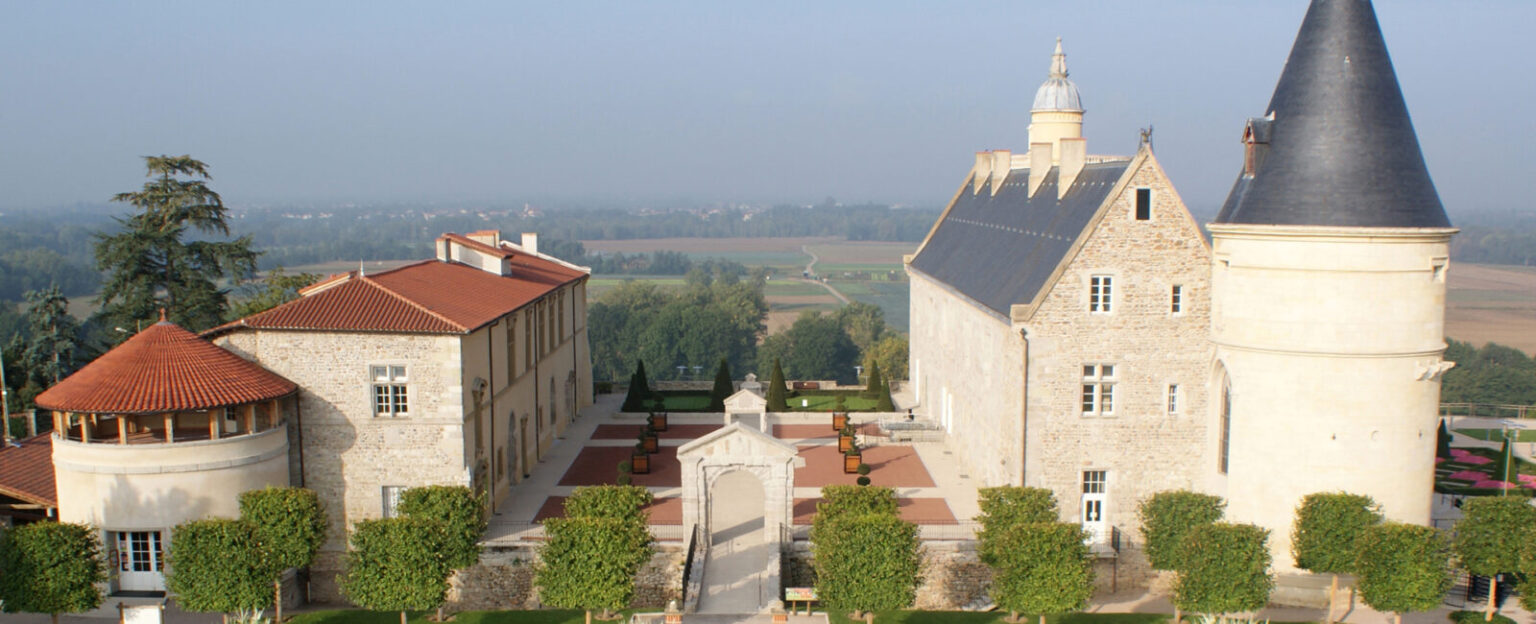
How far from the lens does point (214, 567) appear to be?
2681 centimetres

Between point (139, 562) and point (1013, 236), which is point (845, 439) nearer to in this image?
point (1013, 236)

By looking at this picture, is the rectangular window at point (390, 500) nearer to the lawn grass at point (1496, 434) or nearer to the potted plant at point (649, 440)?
the potted plant at point (649, 440)

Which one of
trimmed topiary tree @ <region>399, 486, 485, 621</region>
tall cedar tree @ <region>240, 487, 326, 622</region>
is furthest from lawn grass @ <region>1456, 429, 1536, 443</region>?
tall cedar tree @ <region>240, 487, 326, 622</region>

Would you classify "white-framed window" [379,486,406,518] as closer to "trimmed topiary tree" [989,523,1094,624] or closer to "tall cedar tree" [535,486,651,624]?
"tall cedar tree" [535,486,651,624]

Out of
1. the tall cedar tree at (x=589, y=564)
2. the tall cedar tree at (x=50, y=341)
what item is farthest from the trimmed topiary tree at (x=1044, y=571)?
the tall cedar tree at (x=50, y=341)

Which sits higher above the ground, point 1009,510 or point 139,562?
point 1009,510

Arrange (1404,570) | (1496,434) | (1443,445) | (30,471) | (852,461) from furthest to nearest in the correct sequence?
(1496,434), (1443,445), (852,461), (30,471), (1404,570)

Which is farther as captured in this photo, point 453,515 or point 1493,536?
point 453,515

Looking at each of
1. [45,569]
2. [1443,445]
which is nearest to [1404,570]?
[1443,445]

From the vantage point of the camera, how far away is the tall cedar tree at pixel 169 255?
47.1 meters

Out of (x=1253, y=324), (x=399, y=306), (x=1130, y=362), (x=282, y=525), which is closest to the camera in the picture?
(x=282, y=525)

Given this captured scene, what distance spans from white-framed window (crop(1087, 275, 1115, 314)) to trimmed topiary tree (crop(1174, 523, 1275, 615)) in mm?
7621

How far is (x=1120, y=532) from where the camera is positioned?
32625 millimetres

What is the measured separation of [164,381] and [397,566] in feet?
27.7
